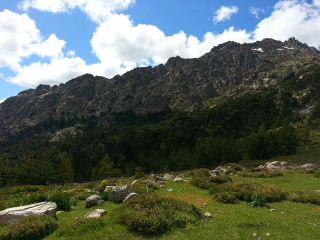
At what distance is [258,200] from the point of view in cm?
1488

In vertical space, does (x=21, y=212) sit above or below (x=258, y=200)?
above

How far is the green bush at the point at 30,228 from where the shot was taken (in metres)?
9.52

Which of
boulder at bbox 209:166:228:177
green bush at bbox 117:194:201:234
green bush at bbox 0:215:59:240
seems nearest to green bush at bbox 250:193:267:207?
green bush at bbox 117:194:201:234

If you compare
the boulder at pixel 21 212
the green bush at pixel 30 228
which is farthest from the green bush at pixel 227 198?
the boulder at pixel 21 212

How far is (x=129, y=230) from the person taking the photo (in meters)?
10.1

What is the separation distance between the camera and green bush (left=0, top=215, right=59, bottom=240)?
9.52 m

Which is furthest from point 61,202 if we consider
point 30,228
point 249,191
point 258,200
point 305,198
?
point 305,198

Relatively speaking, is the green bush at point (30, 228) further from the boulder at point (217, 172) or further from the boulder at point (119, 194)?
the boulder at point (217, 172)

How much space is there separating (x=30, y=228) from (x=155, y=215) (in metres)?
6.52

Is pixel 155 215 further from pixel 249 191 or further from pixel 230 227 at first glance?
pixel 249 191

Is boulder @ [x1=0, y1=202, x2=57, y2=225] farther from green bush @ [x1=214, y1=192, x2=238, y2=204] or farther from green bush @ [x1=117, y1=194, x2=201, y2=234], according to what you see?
green bush @ [x1=214, y1=192, x2=238, y2=204]

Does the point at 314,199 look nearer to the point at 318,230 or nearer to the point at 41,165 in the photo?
the point at 318,230

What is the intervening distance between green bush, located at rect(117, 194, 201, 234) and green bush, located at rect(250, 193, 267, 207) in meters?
5.33

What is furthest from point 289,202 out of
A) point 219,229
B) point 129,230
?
point 129,230
